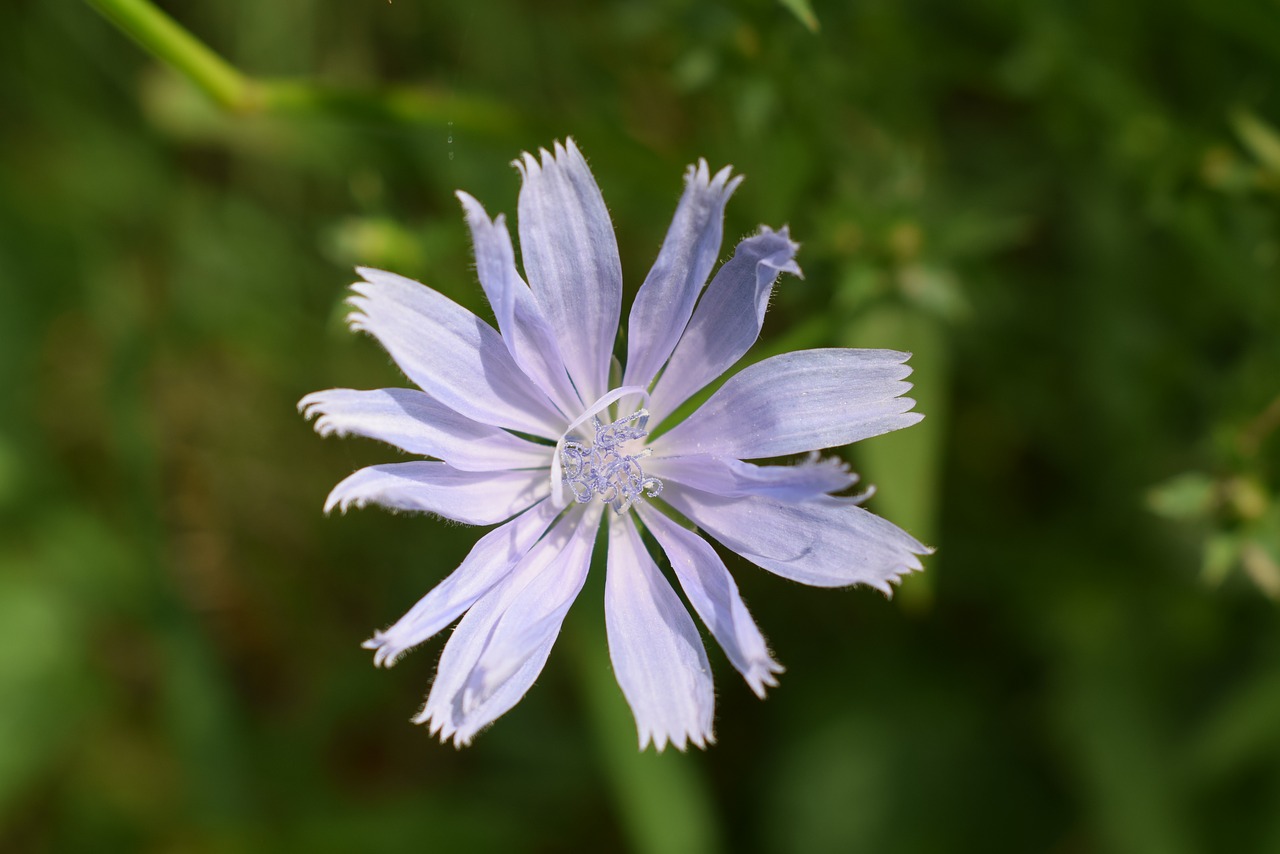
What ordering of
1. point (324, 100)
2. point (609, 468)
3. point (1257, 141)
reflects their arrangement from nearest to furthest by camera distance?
1. point (609, 468)
2. point (324, 100)
3. point (1257, 141)

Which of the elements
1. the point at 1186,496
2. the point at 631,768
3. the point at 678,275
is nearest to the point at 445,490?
the point at 678,275

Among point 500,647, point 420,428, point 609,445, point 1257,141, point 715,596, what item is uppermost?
point 1257,141

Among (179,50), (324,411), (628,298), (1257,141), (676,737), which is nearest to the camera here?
(324,411)

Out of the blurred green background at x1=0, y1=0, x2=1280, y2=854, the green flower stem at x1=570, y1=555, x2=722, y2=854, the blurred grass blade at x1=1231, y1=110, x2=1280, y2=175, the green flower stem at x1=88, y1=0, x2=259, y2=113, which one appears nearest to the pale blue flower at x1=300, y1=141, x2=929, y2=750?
the blurred green background at x1=0, y1=0, x2=1280, y2=854

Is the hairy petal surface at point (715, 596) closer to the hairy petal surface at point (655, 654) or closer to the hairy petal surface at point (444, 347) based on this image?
the hairy petal surface at point (655, 654)

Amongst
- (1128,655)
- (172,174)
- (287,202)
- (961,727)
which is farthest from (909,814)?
(172,174)

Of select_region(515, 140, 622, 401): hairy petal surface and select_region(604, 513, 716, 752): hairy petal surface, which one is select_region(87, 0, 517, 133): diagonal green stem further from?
select_region(604, 513, 716, 752): hairy petal surface

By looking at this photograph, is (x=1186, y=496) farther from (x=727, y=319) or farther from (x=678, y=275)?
(x=678, y=275)

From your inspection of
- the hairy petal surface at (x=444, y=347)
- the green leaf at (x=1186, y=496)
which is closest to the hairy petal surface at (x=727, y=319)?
the hairy petal surface at (x=444, y=347)
